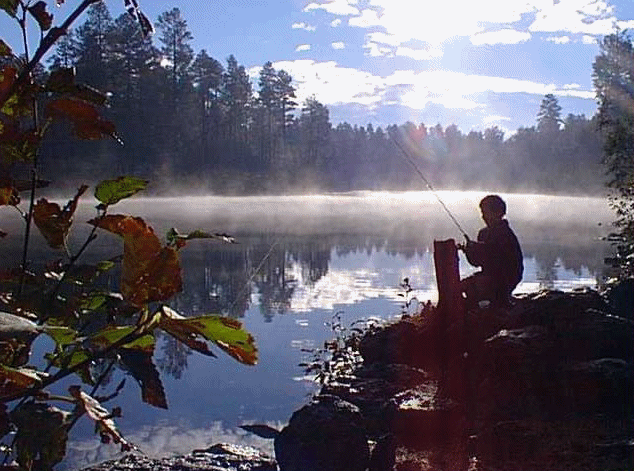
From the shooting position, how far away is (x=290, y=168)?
93.5 meters

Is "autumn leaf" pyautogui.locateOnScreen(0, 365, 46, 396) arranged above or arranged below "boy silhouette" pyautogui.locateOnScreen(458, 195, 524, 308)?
above

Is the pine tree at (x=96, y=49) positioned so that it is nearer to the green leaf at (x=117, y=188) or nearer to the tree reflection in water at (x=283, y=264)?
the tree reflection in water at (x=283, y=264)

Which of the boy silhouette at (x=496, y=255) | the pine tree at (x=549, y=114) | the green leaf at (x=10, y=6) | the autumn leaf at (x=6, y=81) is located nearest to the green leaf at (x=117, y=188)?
the autumn leaf at (x=6, y=81)

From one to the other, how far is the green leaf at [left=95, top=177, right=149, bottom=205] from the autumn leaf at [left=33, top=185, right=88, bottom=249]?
8cm

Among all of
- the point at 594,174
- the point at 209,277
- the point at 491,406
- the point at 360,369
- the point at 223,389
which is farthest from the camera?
the point at 594,174

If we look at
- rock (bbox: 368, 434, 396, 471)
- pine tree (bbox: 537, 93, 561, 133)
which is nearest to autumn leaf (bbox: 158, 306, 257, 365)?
rock (bbox: 368, 434, 396, 471)

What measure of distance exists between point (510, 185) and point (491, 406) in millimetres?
119642

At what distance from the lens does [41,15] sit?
1.17 m

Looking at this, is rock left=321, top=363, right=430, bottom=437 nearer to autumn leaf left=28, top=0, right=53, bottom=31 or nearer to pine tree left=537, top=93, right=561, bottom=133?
autumn leaf left=28, top=0, right=53, bottom=31

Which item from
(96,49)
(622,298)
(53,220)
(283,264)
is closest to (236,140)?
(96,49)

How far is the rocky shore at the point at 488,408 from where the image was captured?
20.2ft

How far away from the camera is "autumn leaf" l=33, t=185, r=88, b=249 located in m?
1.31

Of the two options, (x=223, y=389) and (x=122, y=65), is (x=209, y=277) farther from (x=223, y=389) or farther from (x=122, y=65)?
(x=122, y=65)

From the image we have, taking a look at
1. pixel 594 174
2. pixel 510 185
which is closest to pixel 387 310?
pixel 594 174
